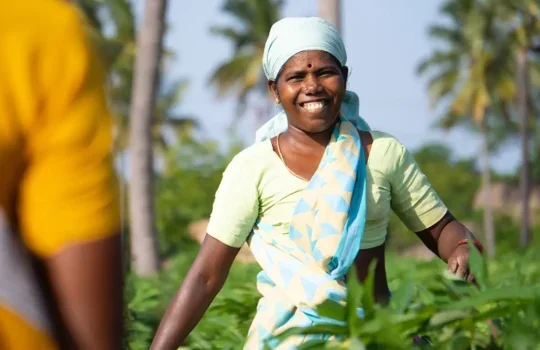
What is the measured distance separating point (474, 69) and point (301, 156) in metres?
40.1

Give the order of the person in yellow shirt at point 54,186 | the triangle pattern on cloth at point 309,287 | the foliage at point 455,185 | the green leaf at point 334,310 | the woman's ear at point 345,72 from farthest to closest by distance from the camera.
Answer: the foliage at point 455,185, the woman's ear at point 345,72, the triangle pattern on cloth at point 309,287, the green leaf at point 334,310, the person in yellow shirt at point 54,186

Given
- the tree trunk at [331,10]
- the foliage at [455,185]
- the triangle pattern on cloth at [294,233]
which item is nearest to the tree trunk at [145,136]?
the tree trunk at [331,10]

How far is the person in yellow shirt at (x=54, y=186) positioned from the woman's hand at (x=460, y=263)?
1.83m

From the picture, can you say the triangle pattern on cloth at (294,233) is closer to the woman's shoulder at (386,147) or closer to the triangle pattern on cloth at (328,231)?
the triangle pattern on cloth at (328,231)

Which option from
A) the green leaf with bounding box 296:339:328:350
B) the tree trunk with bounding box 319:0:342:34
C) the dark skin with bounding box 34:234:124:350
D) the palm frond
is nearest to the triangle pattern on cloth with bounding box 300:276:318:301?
the green leaf with bounding box 296:339:328:350

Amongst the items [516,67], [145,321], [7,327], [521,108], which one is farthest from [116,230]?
[516,67]

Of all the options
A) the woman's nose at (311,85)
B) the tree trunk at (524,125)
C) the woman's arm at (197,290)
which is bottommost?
the tree trunk at (524,125)

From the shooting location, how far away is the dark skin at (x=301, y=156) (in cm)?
326

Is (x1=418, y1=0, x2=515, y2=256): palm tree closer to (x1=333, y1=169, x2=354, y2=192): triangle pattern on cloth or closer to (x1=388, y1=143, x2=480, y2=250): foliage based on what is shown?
(x1=388, y1=143, x2=480, y2=250): foliage

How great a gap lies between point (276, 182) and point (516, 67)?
4144 centimetres

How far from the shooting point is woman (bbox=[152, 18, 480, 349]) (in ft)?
10.3

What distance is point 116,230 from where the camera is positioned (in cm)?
134

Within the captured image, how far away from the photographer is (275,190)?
3242 millimetres

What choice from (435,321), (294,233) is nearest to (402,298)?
(435,321)
